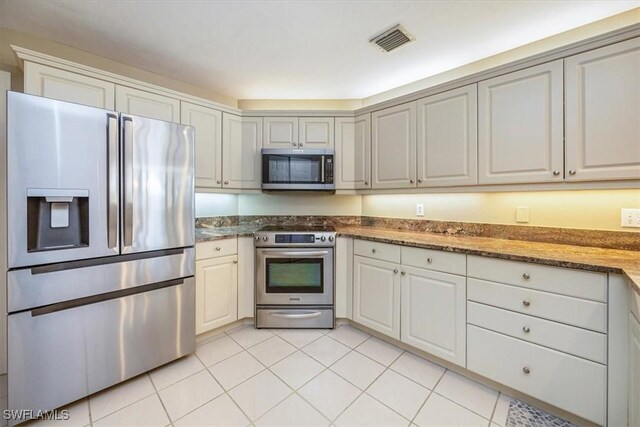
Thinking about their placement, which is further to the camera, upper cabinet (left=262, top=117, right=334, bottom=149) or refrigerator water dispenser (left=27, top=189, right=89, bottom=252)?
upper cabinet (left=262, top=117, right=334, bottom=149)

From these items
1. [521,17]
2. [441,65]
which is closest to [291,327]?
[441,65]

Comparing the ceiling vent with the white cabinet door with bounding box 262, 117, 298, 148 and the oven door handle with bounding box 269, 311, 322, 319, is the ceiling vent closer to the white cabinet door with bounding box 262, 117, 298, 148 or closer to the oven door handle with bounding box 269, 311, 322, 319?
the white cabinet door with bounding box 262, 117, 298, 148

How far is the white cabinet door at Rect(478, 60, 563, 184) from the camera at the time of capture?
166 centimetres

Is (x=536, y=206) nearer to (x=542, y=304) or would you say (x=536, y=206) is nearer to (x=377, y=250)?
(x=542, y=304)

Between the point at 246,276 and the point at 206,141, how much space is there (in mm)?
1315

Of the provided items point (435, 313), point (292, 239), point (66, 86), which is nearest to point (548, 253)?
point (435, 313)

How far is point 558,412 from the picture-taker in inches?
57.0

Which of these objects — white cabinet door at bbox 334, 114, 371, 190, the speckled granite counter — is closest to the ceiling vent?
white cabinet door at bbox 334, 114, 371, 190

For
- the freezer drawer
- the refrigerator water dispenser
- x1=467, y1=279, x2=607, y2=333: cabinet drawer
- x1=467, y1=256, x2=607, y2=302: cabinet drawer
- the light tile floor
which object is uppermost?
the refrigerator water dispenser

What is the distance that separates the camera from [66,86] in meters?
1.73

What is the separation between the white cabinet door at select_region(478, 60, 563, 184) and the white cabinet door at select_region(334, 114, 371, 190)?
1065 mm

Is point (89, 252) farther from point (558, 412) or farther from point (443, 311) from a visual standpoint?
point (558, 412)

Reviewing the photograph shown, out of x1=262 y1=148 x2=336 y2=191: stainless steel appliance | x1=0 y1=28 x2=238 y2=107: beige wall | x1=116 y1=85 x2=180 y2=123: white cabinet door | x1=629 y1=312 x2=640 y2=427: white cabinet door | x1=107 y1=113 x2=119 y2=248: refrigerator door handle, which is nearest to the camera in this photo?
x1=629 y1=312 x2=640 y2=427: white cabinet door

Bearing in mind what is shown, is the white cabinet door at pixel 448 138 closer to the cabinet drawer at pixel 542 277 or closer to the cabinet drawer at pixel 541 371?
the cabinet drawer at pixel 542 277
